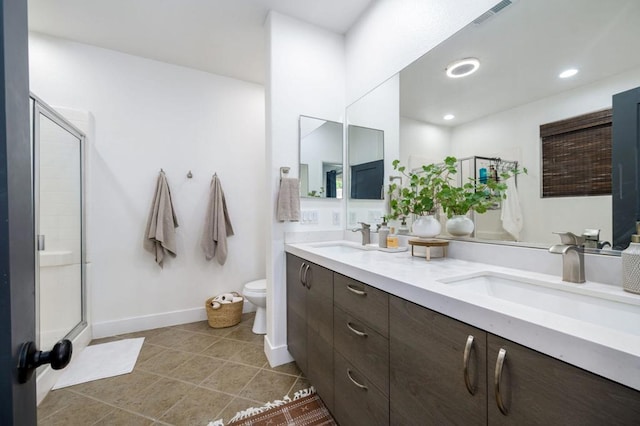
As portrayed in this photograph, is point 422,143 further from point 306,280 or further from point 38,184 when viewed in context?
point 38,184

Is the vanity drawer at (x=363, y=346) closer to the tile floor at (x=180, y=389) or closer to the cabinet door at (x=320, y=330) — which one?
the cabinet door at (x=320, y=330)

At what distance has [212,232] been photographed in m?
2.73

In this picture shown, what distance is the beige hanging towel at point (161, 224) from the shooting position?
2494 millimetres

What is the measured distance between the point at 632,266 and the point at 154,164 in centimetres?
322

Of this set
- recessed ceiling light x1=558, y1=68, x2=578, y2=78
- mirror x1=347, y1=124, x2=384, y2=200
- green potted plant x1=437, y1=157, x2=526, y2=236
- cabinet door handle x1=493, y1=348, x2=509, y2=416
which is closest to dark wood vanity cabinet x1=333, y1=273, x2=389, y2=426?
cabinet door handle x1=493, y1=348, x2=509, y2=416

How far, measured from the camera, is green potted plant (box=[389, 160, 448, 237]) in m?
1.42

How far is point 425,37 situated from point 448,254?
1.26 meters

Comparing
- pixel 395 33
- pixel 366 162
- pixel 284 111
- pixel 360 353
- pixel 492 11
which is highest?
pixel 395 33

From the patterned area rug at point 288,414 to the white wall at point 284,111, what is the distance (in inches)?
16.6

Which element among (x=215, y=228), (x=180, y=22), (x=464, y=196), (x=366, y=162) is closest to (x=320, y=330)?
(x=464, y=196)

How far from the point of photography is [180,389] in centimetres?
170

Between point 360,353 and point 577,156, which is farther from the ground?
point 577,156

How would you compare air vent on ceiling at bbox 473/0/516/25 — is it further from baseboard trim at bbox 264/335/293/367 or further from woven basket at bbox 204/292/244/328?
woven basket at bbox 204/292/244/328

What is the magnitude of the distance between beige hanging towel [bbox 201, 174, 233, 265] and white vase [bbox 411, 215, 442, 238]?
2008 millimetres
